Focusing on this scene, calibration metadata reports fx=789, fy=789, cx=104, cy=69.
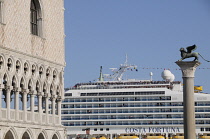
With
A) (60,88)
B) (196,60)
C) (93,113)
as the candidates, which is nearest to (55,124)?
(60,88)

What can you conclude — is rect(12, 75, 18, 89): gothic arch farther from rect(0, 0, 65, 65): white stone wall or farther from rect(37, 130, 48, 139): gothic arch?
rect(37, 130, 48, 139): gothic arch

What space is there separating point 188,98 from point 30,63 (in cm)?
1526

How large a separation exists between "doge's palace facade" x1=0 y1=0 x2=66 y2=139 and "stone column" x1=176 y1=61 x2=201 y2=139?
1260 centimetres

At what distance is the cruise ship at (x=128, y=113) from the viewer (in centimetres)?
12562

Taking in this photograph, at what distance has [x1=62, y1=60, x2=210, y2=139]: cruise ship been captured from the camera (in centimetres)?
12562

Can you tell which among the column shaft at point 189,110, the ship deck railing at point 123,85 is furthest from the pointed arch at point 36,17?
the ship deck railing at point 123,85

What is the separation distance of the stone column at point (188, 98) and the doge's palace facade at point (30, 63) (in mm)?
12596

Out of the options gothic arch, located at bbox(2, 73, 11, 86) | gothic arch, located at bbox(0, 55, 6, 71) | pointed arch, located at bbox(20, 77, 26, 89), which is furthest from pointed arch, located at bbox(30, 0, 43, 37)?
gothic arch, located at bbox(0, 55, 6, 71)

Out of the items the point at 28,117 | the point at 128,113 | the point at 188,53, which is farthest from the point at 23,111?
the point at 128,113

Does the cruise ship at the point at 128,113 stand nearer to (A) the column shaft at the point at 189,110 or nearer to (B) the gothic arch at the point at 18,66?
(B) the gothic arch at the point at 18,66

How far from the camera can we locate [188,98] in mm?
37375

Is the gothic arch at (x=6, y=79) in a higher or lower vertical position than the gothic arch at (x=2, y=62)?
lower

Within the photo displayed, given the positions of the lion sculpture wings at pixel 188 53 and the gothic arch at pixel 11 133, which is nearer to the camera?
the lion sculpture wings at pixel 188 53

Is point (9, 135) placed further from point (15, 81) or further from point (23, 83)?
point (23, 83)
